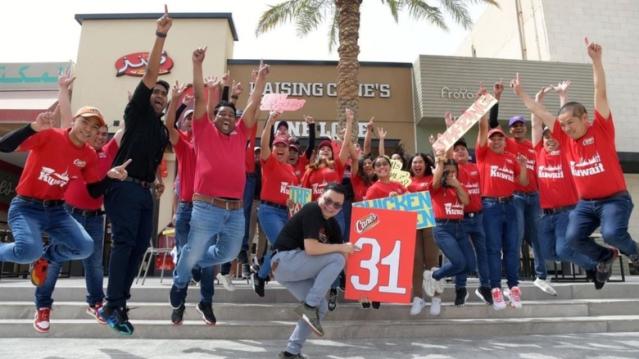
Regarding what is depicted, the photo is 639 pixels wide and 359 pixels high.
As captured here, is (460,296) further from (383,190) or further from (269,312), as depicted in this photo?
(269,312)

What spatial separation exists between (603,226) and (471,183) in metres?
1.83

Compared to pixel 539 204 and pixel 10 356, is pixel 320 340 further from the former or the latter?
pixel 539 204

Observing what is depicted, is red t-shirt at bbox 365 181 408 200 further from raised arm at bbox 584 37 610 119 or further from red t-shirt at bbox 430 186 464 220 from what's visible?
raised arm at bbox 584 37 610 119

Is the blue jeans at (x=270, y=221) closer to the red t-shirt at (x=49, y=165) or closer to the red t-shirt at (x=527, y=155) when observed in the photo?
the red t-shirt at (x=49, y=165)

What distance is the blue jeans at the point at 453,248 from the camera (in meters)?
5.17

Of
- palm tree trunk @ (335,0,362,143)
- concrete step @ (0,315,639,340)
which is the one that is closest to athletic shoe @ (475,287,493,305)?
concrete step @ (0,315,639,340)

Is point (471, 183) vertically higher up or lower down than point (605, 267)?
higher up

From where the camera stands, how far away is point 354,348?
13.3 ft

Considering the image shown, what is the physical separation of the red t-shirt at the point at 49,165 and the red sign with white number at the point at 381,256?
275cm

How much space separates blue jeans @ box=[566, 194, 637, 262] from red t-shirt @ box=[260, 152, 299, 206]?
334 centimetres

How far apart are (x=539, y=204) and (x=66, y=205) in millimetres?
6062

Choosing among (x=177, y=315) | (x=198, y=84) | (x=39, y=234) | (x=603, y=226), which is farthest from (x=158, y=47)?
(x=603, y=226)

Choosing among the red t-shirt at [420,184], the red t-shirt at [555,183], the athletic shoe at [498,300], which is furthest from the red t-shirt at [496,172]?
the athletic shoe at [498,300]

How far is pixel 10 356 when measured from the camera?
364 cm
